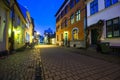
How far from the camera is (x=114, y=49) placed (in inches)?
516

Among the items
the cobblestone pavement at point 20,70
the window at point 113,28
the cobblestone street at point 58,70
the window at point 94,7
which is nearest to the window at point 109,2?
the window at point 113,28

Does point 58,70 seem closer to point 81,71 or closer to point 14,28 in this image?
point 81,71

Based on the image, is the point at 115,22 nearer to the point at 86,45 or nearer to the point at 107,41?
the point at 107,41

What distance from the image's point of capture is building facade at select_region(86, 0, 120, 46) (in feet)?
43.2

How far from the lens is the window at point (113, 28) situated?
13.1 m

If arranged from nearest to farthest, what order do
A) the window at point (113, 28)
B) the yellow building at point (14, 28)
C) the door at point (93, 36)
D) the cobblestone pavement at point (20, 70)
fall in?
the cobblestone pavement at point (20, 70), the window at point (113, 28), the yellow building at point (14, 28), the door at point (93, 36)

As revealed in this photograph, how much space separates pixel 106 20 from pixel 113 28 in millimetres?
1367

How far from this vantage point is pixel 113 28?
13.7 m

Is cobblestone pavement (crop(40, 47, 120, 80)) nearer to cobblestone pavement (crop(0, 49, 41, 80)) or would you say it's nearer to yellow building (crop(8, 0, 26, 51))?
cobblestone pavement (crop(0, 49, 41, 80))

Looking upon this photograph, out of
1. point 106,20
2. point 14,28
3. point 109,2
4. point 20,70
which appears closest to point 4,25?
point 14,28

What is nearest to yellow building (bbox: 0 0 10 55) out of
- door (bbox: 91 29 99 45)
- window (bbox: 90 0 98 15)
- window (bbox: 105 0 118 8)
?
window (bbox: 105 0 118 8)

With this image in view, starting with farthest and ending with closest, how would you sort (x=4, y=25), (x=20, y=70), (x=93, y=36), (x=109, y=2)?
(x=93, y=36) < (x=109, y=2) < (x=4, y=25) < (x=20, y=70)

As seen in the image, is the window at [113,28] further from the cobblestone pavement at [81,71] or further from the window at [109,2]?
the cobblestone pavement at [81,71]

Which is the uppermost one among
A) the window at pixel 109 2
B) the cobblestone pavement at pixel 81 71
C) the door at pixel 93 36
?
the window at pixel 109 2
